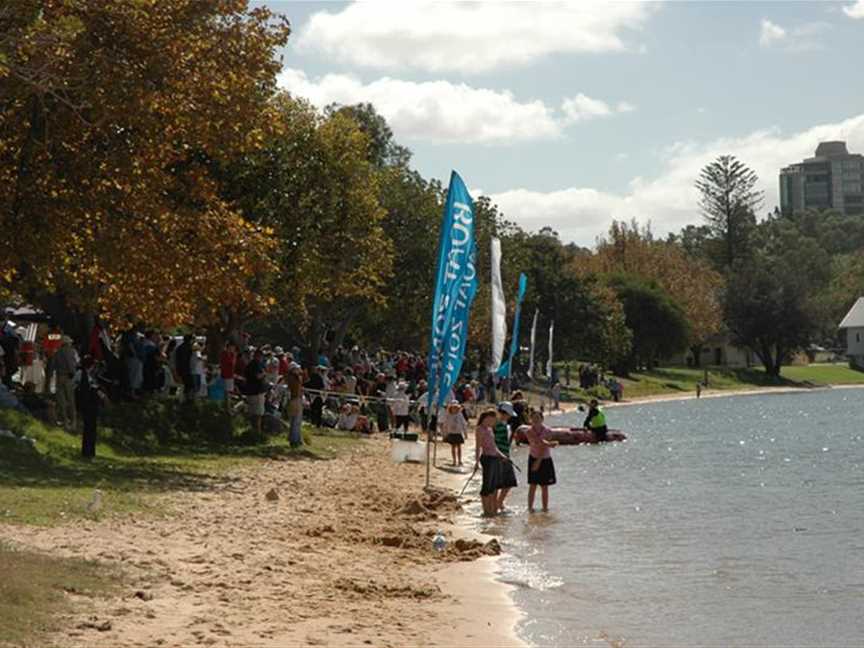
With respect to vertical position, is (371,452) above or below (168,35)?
A: below

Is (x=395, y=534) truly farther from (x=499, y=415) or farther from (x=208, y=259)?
(x=208, y=259)

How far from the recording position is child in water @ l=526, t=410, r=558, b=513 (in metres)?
22.4

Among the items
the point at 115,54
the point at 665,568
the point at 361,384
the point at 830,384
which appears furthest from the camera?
the point at 830,384

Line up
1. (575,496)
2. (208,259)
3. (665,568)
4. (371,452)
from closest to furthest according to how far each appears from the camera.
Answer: (665,568) < (208,259) < (575,496) < (371,452)

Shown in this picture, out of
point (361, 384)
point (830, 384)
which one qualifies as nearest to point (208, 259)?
point (361, 384)

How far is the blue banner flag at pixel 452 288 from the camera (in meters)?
22.6

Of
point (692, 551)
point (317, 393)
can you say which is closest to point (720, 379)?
point (317, 393)

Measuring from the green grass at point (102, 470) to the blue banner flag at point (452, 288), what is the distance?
4.18 m

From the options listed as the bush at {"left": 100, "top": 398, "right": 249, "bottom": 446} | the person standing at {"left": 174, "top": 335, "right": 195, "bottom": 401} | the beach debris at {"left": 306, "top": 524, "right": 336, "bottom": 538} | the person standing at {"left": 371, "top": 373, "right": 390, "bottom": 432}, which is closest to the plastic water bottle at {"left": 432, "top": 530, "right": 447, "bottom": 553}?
the beach debris at {"left": 306, "top": 524, "right": 336, "bottom": 538}

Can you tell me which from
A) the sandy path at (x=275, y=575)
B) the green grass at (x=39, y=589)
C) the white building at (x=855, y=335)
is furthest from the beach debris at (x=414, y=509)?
the white building at (x=855, y=335)

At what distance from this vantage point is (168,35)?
2136cm

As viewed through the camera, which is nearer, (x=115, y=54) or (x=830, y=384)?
(x=115, y=54)

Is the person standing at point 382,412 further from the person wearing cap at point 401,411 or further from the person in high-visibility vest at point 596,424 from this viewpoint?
the person in high-visibility vest at point 596,424

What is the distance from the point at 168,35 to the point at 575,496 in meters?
12.8
